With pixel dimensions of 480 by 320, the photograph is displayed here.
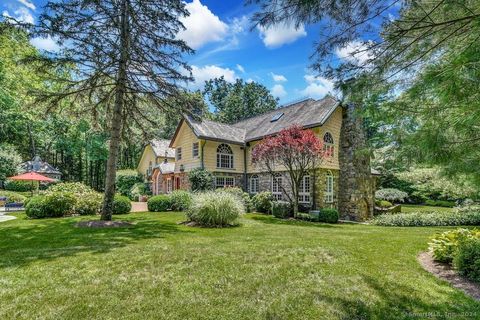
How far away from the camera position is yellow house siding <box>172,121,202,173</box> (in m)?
19.6

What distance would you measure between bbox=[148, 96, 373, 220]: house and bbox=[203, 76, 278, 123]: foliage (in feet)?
57.4

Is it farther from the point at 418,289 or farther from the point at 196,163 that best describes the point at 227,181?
the point at 418,289

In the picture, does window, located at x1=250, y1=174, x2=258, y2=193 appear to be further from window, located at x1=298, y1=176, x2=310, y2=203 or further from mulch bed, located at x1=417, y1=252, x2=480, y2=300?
mulch bed, located at x1=417, y1=252, x2=480, y2=300

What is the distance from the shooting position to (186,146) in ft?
68.1

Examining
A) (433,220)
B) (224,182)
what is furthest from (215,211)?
(433,220)

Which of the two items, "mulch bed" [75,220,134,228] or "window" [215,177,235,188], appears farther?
"window" [215,177,235,188]

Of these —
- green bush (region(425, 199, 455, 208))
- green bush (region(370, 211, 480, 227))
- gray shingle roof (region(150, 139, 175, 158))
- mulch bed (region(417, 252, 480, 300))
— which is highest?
gray shingle roof (region(150, 139, 175, 158))

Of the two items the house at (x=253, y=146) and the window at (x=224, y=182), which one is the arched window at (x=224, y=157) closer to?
the house at (x=253, y=146)

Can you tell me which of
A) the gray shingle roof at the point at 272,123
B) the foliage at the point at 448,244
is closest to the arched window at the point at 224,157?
the gray shingle roof at the point at 272,123

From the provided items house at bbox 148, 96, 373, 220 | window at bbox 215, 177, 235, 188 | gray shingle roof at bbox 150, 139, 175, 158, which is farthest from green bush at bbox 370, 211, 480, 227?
gray shingle roof at bbox 150, 139, 175, 158

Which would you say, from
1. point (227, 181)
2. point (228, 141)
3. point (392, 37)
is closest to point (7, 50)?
point (228, 141)

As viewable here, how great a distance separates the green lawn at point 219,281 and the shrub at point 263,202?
9.28m

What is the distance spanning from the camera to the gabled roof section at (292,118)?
1588 cm

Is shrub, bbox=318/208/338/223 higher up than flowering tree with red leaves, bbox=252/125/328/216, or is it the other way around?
flowering tree with red leaves, bbox=252/125/328/216
